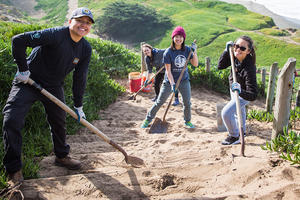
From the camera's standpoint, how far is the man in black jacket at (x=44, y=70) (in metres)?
2.40

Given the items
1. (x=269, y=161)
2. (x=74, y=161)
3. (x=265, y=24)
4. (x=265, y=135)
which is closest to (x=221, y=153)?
(x=269, y=161)

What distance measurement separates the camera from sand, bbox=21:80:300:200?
243 centimetres

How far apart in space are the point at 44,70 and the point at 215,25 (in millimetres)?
23161

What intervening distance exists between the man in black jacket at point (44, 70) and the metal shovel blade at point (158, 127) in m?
1.83

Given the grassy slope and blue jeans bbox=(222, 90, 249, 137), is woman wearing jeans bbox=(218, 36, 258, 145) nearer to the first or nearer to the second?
blue jeans bbox=(222, 90, 249, 137)

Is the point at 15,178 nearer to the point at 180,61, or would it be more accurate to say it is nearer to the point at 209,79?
the point at 180,61

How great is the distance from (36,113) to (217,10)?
97.5 ft

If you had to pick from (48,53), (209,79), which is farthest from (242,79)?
(209,79)

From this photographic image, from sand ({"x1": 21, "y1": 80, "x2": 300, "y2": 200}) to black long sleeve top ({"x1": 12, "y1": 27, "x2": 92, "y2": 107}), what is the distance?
1065 mm

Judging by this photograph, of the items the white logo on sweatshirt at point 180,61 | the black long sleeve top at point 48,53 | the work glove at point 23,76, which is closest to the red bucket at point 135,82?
the white logo on sweatshirt at point 180,61

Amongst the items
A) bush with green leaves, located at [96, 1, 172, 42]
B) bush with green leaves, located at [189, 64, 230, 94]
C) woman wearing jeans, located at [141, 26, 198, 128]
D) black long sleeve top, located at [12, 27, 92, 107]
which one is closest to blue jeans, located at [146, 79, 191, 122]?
woman wearing jeans, located at [141, 26, 198, 128]

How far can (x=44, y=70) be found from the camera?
8.61 feet

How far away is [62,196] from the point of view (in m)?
2.45

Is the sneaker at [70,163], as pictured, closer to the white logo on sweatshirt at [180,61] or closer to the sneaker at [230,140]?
the sneaker at [230,140]
